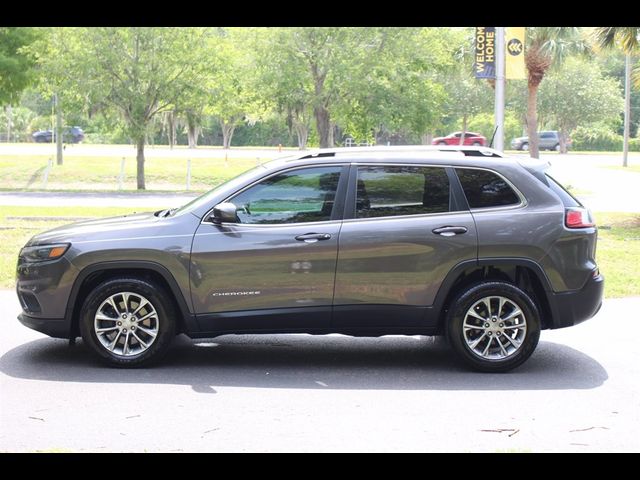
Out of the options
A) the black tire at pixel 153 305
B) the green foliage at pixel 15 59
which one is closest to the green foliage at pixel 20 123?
the green foliage at pixel 15 59

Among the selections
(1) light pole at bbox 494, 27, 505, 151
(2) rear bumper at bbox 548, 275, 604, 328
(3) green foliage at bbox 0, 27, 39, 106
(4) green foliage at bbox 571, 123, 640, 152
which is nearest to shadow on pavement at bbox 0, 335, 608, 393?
(2) rear bumper at bbox 548, 275, 604, 328

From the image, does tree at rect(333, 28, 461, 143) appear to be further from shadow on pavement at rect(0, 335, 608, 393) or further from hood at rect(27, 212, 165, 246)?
hood at rect(27, 212, 165, 246)

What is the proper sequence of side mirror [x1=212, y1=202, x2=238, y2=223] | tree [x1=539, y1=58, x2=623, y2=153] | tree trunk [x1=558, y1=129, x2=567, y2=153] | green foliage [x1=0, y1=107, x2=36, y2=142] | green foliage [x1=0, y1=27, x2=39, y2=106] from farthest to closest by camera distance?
1. green foliage [x1=0, y1=107, x2=36, y2=142]
2. tree trunk [x1=558, y1=129, x2=567, y2=153]
3. tree [x1=539, y1=58, x2=623, y2=153]
4. green foliage [x1=0, y1=27, x2=39, y2=106]
5. side mirror [x1=212, y1=202, x2=238, y2=223]

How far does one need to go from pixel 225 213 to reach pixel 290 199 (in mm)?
538

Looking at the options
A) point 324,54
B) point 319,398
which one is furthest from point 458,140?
point 319,398

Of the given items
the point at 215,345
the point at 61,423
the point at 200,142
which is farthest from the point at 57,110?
the point at 200,142

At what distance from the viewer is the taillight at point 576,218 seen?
23.8 ft

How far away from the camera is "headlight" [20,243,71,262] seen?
7219 mm

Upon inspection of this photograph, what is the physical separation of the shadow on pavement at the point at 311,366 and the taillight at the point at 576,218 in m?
1.15

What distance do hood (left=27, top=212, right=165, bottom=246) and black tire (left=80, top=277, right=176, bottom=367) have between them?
37 centimetres

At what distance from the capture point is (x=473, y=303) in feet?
23.4

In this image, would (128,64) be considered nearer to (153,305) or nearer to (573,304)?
(153,305)
